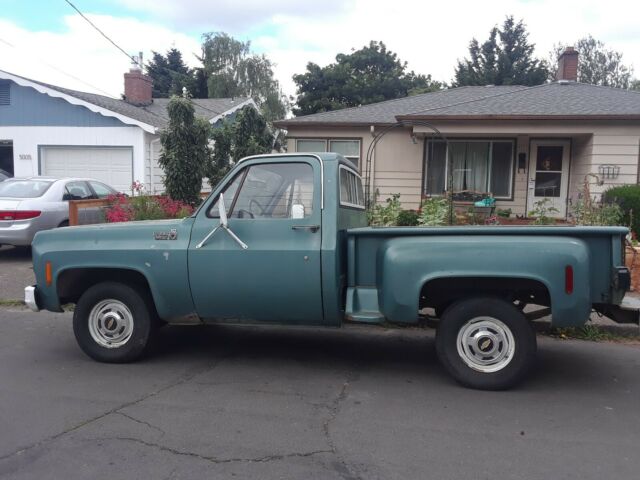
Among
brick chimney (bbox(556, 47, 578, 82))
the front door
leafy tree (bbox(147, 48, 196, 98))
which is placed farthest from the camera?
leafy tree (bbox(147, 48, 196, 98))

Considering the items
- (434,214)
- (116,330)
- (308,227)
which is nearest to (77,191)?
(434,214)

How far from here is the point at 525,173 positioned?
14.7m

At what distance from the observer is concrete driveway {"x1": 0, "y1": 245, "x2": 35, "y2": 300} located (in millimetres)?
8517

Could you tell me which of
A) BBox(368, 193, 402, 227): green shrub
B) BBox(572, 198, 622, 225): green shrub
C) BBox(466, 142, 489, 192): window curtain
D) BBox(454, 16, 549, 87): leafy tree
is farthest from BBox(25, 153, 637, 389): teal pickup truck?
BBox(454, 16, 549, 87): leafy tree

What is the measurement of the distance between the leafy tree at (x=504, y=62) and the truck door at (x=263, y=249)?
1584 inches

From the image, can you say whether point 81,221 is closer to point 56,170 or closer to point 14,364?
point 14,364

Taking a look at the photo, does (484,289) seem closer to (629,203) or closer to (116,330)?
(116,330)

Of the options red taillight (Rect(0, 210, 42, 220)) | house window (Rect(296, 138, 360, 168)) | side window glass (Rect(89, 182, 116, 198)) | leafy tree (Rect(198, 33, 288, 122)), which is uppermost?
leafy tree (Rect(198, 33, 288, 122))

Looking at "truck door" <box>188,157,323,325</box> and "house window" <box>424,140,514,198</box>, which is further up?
"house window" <box>424,140,514,198</box>

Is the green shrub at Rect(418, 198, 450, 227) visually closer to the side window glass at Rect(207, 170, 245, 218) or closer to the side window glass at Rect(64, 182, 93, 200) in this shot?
the side window glass at Rect(207, 170, 245, 218)

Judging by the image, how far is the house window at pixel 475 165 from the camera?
48.7 ft

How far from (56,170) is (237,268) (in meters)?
14.6

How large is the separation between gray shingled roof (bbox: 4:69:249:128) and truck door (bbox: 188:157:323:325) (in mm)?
9930

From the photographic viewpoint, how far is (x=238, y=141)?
44.0ft
